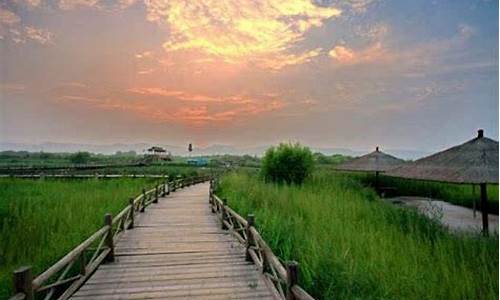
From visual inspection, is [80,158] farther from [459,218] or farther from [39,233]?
[459,218]

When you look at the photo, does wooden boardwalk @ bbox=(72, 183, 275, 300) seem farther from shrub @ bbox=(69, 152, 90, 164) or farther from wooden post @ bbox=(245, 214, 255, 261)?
shrub @ bbox=(69, 152, 90, 164)

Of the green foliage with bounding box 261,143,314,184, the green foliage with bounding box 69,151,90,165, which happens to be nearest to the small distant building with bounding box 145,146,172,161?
the green foliage with bounding box 69,151,90,165

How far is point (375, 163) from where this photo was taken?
14.8 meters

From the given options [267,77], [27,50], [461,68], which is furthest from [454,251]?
[27,50]

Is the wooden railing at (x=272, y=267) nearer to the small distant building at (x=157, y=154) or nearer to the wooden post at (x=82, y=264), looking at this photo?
the wooden post at (x=82, y=264)

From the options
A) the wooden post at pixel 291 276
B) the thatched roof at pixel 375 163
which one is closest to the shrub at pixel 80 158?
the thatched roof at pixel 375 163

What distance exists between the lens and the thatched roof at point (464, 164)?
288 inches

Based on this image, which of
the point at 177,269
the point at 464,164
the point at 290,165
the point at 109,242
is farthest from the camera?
the point at 290,165

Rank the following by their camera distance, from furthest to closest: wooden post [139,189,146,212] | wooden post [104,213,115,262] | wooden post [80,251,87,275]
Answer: wooden post [139,189,146,212], wooden post [104,213,115,262], wooden post [80,251,87,275]

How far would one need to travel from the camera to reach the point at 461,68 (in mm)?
7516

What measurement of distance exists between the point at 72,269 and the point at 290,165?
441 inches

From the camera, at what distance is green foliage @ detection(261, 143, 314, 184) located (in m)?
14.9

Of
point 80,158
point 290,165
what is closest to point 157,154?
point 80,158

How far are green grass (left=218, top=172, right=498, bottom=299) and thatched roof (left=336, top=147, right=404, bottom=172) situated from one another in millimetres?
7160
